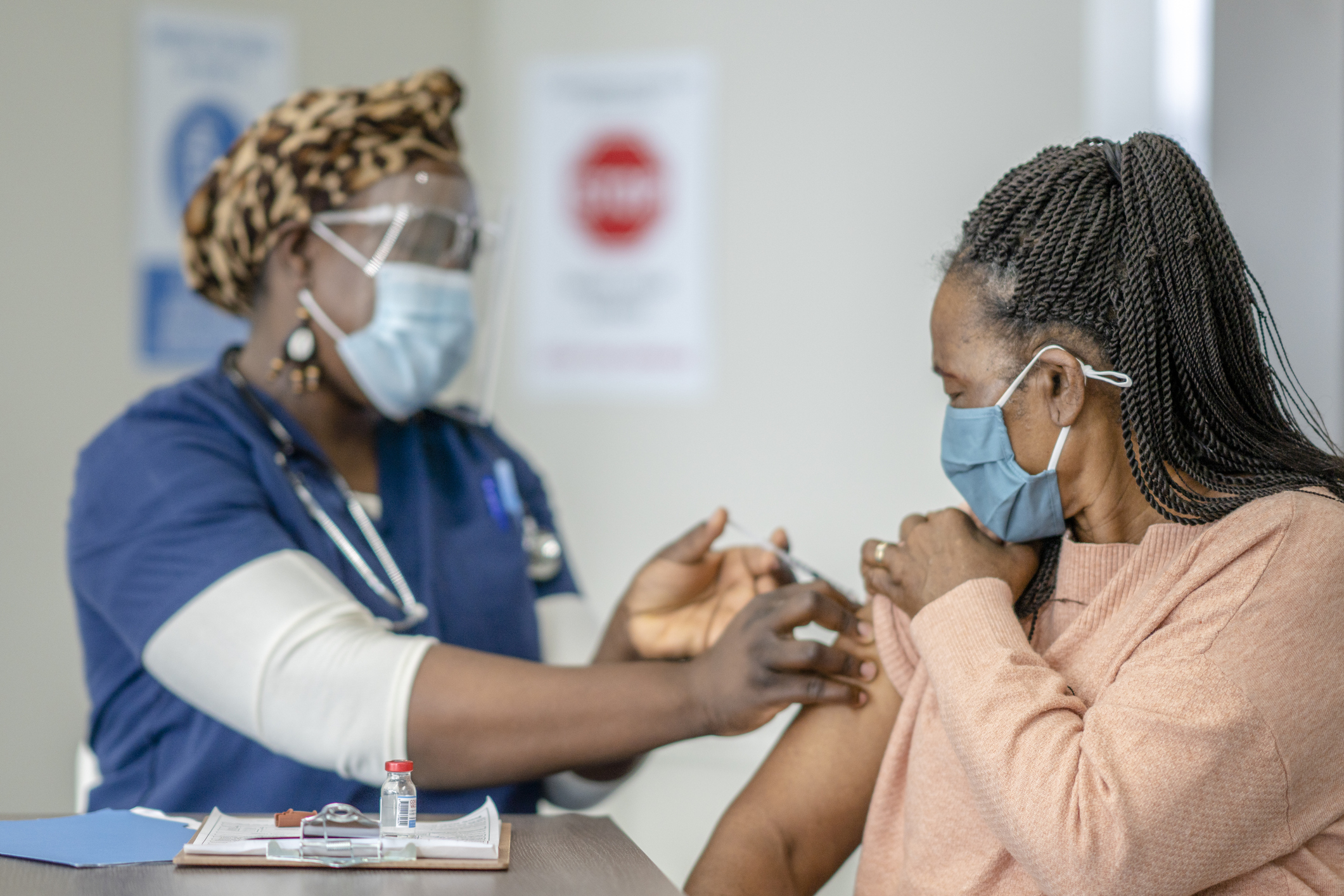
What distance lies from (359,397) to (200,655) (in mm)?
515

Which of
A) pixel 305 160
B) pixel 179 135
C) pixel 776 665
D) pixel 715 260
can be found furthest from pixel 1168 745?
pixel 179 135

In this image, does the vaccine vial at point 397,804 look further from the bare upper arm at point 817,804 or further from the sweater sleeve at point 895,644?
the sweater sleeve at point 895,644

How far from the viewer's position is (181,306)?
2668 millimetres

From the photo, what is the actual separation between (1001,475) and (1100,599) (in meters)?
0.15

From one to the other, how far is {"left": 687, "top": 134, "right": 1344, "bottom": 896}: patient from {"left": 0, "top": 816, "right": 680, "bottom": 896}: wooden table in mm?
318

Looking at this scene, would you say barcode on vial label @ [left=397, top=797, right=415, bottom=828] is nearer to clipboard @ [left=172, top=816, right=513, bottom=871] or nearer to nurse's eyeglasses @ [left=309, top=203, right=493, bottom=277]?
clipboard @ [left=172, top=816, right=513, bottom=871]

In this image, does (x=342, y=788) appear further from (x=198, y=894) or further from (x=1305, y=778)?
(x=1305, y=778)

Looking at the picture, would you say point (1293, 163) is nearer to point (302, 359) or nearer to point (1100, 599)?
point (1100, 599)

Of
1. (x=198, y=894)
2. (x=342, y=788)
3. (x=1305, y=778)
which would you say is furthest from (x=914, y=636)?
(x=342, y=788)

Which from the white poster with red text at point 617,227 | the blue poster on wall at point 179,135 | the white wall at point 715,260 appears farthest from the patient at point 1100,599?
the blue poster on wall at point 179,135

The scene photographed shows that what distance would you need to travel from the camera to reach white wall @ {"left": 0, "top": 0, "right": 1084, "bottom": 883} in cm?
245

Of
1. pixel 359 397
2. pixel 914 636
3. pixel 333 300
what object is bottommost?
pixel 914 636

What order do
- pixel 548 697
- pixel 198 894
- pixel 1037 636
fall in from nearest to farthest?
pixel 198 894 → pixel 1037 636 → pixel 548 697

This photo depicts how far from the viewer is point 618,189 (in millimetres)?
3072
